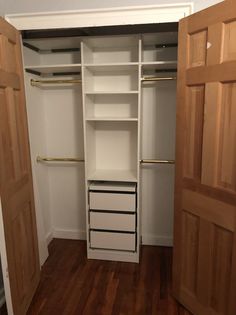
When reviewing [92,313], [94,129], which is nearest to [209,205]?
[92,313]

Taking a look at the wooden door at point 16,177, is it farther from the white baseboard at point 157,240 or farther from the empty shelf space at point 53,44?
the white baseboard at point 157,240

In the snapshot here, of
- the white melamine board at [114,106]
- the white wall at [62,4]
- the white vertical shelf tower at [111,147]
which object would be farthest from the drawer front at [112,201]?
the white wall at [62,4]

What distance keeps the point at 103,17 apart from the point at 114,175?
1356 mm

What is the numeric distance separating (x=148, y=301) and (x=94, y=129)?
64.1 inches

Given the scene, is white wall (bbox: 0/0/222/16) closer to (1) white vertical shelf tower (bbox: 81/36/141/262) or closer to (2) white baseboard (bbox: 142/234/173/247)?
(1) white vertical shelf tower (bbox: 81/36/141/262)

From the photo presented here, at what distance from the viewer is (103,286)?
2246mm

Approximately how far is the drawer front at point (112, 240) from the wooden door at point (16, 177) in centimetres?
63

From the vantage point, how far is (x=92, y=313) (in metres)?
1.95

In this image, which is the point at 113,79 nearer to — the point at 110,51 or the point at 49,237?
the point at 110,51

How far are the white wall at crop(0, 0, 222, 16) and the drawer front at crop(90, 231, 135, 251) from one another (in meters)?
1.92

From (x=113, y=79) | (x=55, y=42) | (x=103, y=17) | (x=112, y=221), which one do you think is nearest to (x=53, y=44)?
(x=55, y=42)

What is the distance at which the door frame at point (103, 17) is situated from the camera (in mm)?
1766

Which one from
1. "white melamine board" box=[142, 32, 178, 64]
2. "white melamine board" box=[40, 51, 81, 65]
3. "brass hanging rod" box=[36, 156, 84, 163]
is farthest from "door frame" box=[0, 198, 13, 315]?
"white melamine board" box=[142, 32, 178, 64]

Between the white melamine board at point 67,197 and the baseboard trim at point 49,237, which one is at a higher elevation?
the white melamine board at point 67,197
